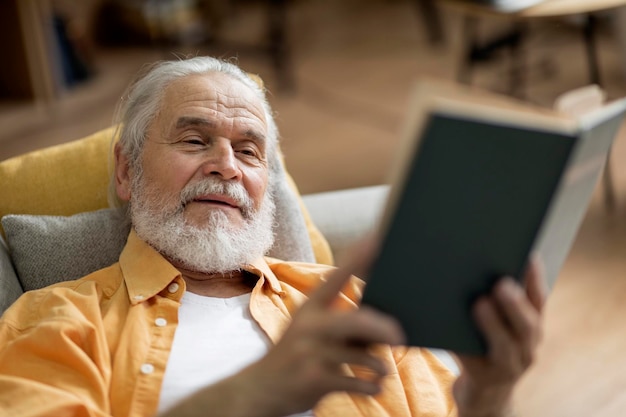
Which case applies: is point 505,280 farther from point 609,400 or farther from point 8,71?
point 8,71

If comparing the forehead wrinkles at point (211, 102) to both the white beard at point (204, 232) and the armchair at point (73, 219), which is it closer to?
the white beard at point (204, 232)

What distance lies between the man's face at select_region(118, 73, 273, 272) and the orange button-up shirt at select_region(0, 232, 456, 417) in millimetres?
58

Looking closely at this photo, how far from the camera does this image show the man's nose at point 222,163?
173 centimetres

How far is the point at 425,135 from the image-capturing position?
3.19 feet

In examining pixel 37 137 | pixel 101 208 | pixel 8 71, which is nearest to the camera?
pixel 101 208

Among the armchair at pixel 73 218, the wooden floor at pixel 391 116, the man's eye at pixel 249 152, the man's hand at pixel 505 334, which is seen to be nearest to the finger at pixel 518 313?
the man's hand at pixel 505 334

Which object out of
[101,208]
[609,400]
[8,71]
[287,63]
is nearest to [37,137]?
[8,71]

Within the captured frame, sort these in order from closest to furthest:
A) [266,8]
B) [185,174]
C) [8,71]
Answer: [185,174] < [8,71] < [266,8]

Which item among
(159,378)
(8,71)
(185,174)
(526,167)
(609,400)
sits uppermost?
(526,167)

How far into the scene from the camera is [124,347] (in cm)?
156

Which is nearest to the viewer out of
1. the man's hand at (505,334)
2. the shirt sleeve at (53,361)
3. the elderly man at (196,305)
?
the man's hand at (505,334)

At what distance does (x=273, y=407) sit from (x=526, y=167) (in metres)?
0.42

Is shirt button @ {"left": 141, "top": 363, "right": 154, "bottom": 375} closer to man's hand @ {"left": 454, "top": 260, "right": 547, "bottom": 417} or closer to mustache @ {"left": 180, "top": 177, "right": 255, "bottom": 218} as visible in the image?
mustache @ {"left": 180, "top": 177, "right": 255, "bottom": 218}

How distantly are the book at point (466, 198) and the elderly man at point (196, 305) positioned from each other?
1.4 inches
